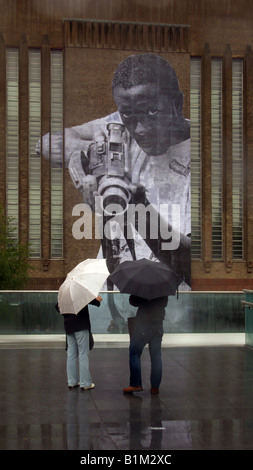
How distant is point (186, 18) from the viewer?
40.2 metres

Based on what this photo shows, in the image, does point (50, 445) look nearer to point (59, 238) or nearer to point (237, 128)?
point (59, 238)

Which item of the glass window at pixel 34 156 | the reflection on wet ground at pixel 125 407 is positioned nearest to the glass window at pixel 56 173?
the glass window at pixel 34 156

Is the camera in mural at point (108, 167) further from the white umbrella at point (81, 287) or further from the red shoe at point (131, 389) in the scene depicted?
the red shoe at point (131, 389)

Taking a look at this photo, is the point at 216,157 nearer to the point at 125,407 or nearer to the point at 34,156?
the point at 34,156

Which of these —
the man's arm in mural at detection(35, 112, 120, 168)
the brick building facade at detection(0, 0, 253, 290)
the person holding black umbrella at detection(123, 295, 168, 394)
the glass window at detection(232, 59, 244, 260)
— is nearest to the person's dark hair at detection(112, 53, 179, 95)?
the brick building facade at detection(0, 0, 253, 290)

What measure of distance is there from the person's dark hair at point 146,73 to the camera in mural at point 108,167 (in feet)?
8.75

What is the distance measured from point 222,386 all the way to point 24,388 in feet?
9.29

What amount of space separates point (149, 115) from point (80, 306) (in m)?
31.3

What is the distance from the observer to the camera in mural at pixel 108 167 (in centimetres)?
3869

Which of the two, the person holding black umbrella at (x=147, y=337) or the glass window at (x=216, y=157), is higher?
the glass window at (x=216, y=157)

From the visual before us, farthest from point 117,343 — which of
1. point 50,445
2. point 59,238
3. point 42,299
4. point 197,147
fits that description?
point 197,147

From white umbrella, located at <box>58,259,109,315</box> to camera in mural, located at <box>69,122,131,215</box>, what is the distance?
29352 mm

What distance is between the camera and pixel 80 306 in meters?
9.00

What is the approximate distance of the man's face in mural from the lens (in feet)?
128
